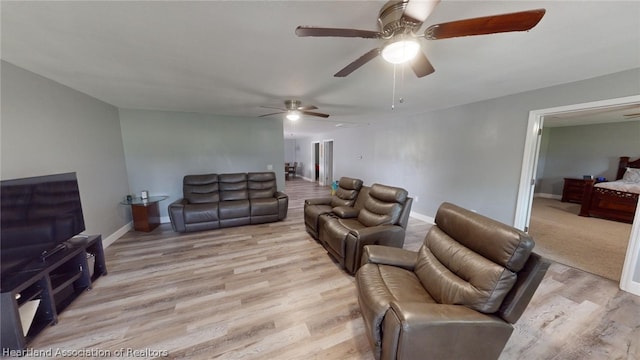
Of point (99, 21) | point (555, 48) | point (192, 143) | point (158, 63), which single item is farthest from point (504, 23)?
point (192, 143)

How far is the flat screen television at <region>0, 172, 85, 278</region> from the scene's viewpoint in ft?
5.09

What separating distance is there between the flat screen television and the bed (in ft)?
27.8

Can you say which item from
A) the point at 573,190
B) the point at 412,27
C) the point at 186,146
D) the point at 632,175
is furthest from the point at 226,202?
the point at 573,190

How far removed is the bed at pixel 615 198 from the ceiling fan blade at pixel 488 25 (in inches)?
227

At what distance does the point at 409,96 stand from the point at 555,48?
1.59 metres

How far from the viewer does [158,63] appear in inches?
80.5

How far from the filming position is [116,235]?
340 cm

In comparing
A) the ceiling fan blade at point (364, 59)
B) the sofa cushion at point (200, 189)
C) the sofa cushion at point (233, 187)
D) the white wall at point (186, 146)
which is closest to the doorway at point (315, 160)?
the white wall at point (186, 146)

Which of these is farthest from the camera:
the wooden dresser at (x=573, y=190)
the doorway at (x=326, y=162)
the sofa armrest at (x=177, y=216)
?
the doorway at (x=326, y=162)

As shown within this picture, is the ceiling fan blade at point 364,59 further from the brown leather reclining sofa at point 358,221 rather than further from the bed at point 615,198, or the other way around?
the bed at point 615,198

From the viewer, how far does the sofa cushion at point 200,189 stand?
4082 mm

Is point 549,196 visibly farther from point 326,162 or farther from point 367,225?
point 367,225

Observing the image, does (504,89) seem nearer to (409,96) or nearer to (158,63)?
(409,96)

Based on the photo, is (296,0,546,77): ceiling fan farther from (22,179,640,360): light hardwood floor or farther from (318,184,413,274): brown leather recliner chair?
(22,179,640,360): light hardwood floor
